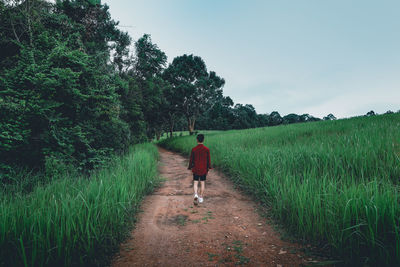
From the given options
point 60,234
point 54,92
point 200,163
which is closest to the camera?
point 60,234

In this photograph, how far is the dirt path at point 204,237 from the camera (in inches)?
94.5

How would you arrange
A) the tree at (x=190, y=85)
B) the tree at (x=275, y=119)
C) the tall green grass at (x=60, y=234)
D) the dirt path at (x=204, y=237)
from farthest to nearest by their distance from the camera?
the tree at (x=275, y=119) → the tree at (x=190, y=85) → the dirt path at (x=204, y=237) → the tall green grass at (x=60, y=234)

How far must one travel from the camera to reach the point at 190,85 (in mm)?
22922

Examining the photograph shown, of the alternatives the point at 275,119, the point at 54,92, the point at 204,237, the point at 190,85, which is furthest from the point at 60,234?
the point at 275,119

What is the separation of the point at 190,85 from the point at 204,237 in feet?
70.7

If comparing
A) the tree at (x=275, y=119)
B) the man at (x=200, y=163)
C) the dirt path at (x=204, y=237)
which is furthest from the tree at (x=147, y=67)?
the tree at (x=275, y=119)

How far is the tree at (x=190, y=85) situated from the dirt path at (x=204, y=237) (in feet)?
65.0

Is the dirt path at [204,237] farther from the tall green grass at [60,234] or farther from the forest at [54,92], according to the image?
the forest at [54,92]

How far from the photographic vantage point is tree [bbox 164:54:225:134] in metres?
23.3

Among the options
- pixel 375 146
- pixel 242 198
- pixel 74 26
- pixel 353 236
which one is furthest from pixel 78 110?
pixel 375 146

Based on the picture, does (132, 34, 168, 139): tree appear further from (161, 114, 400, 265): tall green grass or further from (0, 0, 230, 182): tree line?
(161, 114, 400, 265): tall green grass

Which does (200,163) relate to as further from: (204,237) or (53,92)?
(53,92)

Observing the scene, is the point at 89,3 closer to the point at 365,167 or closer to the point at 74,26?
the point at 74,26

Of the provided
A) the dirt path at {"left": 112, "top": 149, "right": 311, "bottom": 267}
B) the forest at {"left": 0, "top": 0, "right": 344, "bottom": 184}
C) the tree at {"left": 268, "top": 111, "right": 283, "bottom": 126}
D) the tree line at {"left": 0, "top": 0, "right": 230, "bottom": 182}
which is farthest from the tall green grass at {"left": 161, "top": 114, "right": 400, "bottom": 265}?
the tree at {"left": 268, "top": 111, "right": 283, "bottom": 126}
